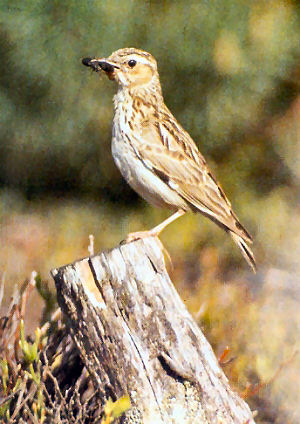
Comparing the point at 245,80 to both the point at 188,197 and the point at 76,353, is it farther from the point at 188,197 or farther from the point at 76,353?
the point at 76,353

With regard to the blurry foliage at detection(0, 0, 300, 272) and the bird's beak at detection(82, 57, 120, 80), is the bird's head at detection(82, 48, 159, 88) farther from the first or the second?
the blurry foliage at detection(0, 0, 300, 272)

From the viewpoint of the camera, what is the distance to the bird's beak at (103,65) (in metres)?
3.75

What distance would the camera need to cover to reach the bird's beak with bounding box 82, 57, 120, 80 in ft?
12.3

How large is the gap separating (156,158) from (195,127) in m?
1.53

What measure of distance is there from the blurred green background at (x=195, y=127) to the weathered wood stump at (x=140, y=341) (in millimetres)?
1762

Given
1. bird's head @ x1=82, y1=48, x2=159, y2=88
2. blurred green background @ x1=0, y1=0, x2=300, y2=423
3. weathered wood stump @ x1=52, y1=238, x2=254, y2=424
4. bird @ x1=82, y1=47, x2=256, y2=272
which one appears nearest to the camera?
weathered wood stump @ x1=52, y1=238, x2=254, y2=424

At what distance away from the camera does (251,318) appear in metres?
4.77

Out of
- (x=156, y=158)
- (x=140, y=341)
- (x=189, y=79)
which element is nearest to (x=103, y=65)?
(x=156, y=158)

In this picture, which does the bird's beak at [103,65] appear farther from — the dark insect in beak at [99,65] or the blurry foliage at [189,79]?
the blurry foliage at [189,79]

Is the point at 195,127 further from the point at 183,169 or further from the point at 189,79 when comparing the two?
the point at 183,169

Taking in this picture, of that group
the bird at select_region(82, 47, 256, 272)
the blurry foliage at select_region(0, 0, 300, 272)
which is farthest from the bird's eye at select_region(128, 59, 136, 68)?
the blurry foliage at select_region(0, 0, 300, 272)

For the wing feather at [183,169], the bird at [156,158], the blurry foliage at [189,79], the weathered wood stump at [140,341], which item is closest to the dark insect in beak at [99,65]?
the bird at [156,158]

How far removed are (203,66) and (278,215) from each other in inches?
36.0

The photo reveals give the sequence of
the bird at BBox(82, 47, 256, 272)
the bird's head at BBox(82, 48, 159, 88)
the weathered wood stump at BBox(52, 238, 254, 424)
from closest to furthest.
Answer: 1. the weathered wood stump at BBox(52, 238, 254, 424)
2. the bird at BBox(82, 47, 256, 272)
3. the bird's head at BBox(82, 48, 159, 88)
